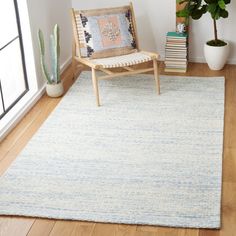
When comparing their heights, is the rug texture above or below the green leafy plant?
below

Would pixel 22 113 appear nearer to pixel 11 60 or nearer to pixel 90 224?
pixel 11 60

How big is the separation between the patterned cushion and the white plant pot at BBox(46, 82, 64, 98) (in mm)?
360

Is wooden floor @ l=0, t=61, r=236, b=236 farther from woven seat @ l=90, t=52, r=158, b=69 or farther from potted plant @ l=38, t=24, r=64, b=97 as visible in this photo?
woven seat @ l=90, t=52, r=158, b=69

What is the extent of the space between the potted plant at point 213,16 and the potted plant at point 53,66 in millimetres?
1105

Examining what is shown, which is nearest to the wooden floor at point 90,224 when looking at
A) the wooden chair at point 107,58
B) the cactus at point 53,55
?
the cactus at point 53,55

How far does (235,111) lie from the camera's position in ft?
11.7

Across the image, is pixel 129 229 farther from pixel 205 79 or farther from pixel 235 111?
pixel 205 79

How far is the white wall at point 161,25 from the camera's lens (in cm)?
434

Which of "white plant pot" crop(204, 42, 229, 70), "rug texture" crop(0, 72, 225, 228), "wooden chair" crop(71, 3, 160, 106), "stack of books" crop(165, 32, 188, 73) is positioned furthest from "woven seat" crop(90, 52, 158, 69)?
"white plant pot" crop(204, 42, 229, 70)

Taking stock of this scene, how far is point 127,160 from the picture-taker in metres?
2.95

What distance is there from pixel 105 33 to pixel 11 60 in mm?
808

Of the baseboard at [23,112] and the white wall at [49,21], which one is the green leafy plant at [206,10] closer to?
the white wall at [49,21]

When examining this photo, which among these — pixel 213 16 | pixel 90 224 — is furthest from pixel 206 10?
pixel 90 224

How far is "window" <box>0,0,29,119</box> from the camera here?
11.9ft
